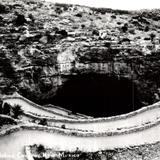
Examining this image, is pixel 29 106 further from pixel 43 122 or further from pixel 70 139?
pixel 70 139

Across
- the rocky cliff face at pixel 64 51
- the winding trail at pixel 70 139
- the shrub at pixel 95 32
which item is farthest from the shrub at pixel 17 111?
the shrub at pixel 95 32

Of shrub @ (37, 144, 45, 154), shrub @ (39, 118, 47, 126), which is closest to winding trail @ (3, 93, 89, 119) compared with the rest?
shrub @ (39, 118, 47, 126)

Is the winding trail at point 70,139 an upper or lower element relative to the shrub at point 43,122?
lower

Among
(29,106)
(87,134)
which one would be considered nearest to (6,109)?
(29,106)

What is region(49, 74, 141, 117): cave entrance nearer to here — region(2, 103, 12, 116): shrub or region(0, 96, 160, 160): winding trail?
region(0, 96, 160, 160): winding trail

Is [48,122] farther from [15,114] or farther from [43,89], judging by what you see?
[43,89]

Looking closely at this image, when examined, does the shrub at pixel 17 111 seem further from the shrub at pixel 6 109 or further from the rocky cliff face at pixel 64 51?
the rocky cliff face at pixel 64 51
